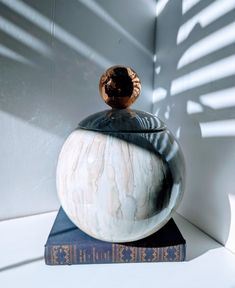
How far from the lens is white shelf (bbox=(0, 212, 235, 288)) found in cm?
45

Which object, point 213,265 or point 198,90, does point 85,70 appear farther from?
point 213,265

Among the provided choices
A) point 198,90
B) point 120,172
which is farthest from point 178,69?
point 120,172

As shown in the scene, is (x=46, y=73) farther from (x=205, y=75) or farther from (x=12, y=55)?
(x=205, y=75)

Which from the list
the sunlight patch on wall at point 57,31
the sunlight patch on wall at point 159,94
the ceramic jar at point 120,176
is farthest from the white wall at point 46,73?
the ceramic jar at point 120,176

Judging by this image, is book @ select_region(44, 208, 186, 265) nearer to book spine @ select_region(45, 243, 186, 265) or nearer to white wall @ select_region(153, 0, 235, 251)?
book spine @ select_region(45, 243, 186, 265)

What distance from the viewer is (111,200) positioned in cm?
42

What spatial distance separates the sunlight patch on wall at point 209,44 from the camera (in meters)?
0.54

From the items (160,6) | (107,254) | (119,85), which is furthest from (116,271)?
(160,6)

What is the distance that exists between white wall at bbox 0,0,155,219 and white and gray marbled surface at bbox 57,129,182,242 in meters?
0.26

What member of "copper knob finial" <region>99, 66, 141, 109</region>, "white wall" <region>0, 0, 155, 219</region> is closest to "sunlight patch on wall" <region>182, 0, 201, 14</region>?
"white wall" <region>0, 0, 155, 219</region>

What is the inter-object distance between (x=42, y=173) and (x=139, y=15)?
544 mm

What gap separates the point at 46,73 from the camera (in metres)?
0.68

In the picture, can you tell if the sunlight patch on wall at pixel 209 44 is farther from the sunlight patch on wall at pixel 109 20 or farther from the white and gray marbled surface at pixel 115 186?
the white and gray marbled surface at pixel 115 186

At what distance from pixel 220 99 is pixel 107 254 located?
15.9 inches
